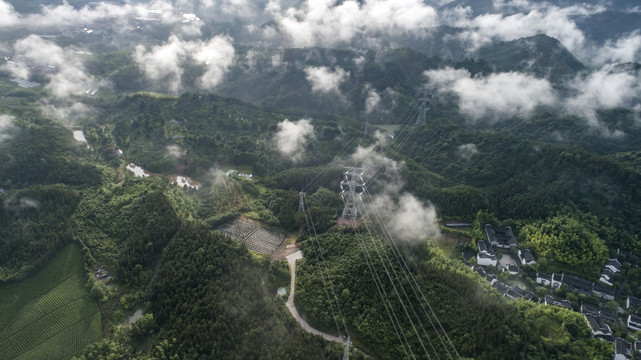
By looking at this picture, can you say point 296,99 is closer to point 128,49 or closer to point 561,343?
point 128,49

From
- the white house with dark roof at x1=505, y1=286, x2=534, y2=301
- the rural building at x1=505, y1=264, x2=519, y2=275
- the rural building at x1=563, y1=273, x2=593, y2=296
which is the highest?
the rural building at x1=563, y1=273, x2=593, y2=296

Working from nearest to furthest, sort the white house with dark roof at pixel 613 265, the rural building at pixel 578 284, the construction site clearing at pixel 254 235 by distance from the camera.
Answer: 1. the rural building at pixel 578 284
2. the white house with dark roof at pixel 613 265
3. the construction site clearing at pixel 254 235

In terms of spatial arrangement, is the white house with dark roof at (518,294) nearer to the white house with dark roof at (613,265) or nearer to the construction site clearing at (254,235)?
the white house with dark roof at (613,265)

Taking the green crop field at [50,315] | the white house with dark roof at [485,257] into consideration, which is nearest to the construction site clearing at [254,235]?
the green crop field at [50,315]

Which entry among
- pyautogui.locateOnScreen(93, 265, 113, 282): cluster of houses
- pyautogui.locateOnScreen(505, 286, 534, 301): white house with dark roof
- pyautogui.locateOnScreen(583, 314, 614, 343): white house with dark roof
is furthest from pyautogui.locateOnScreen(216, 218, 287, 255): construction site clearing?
pyautogui.locateOnScreen(583, 314, 614, 343): white house with dark roof

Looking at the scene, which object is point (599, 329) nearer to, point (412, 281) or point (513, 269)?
point (513, 269)

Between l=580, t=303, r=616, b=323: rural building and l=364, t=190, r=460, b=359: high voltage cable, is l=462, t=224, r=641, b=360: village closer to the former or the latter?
l=580, t=303, r=616, b=323: rural building

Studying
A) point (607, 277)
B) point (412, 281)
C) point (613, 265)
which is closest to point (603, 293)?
point (607, 277)
